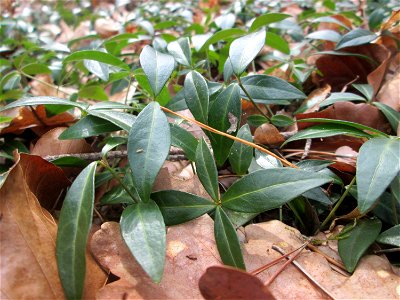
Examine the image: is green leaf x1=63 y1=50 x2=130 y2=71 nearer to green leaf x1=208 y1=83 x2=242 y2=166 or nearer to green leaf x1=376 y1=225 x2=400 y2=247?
green leaf x1=208 y1=83 x2=242 y2=166

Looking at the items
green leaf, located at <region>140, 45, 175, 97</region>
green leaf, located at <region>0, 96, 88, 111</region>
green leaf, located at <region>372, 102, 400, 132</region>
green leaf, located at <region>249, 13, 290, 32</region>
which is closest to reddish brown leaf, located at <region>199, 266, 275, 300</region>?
green leaf, located at <region>140, 45, 175, 97</region>

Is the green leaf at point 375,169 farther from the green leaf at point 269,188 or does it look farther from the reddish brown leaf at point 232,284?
the reddish brown leaf at point 232,284

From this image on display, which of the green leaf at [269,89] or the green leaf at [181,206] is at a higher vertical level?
the green leaf at [269,89]

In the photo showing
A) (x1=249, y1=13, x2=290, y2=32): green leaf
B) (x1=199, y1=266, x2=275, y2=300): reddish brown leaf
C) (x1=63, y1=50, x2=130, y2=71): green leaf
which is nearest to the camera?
(x1=199, y1=266, x2=275, y2=300): reddish brown leaf

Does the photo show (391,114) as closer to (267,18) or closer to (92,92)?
(267,18)

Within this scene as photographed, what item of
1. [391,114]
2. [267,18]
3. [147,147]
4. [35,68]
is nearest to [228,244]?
[147,147]

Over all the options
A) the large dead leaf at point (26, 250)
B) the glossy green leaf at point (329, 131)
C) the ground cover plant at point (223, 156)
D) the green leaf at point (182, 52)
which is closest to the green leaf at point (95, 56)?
the ground cover plant at point (223, 156)
